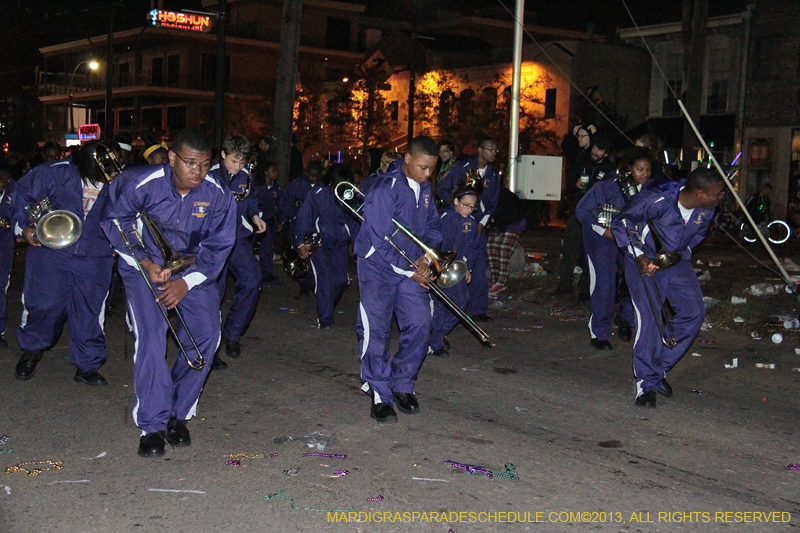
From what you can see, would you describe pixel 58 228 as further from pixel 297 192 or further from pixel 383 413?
pixel 297 192

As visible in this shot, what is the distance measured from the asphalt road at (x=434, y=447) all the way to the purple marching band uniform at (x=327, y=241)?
2.84ft

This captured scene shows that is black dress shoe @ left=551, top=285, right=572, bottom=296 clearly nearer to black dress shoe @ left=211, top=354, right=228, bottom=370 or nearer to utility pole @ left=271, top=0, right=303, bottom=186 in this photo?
black dress shoe @ left=211, top=354, right=228, bottom=370


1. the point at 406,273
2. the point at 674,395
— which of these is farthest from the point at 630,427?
the point at 406,273

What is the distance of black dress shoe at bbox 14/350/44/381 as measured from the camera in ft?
24.1

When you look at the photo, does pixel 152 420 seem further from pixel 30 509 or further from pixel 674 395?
pixel 674 395

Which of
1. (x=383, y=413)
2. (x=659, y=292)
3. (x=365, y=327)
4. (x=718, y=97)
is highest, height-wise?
(x=718, y=97)

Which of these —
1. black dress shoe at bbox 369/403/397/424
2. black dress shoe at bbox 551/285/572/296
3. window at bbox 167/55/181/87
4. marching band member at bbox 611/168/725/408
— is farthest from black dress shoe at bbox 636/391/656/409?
window at bbox 167/55/181/87

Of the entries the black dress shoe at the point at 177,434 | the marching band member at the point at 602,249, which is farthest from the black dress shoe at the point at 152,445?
the marching band member at the point at 602,249

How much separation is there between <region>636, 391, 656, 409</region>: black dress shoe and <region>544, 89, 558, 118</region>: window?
34.0 meters

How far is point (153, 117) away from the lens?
2418 inches

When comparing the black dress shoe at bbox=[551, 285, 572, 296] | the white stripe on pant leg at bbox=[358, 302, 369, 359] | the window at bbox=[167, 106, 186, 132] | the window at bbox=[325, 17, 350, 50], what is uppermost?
the window at bbox=[325, 17, 350, 50]

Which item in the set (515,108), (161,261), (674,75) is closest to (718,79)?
(674,75)

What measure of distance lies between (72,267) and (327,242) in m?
3.50

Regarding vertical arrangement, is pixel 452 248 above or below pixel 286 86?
below
